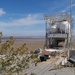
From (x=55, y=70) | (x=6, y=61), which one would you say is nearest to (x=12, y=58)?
(x=6, y=61)

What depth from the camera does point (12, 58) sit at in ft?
23.7

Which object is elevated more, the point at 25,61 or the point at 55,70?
the point at 25,61

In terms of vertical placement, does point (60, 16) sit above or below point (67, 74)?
above

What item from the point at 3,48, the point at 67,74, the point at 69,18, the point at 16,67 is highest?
the point at 69,18

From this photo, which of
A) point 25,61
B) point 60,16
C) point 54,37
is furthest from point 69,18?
point 25,61

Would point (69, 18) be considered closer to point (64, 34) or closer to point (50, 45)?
point (64, 34)

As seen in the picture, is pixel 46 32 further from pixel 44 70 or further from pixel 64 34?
pixel 44 70

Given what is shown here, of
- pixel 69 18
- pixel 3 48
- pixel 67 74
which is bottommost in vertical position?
pixel 67 74

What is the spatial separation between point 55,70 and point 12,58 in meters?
12.7

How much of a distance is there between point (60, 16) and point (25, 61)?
112 feet

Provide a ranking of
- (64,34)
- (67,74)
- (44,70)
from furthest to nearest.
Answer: (64,34) < (44,70) < (67,74)

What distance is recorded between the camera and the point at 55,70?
1948cm

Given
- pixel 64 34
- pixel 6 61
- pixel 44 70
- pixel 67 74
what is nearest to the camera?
pixel 6 61

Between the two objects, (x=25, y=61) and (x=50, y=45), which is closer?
(x=25, y=61)
